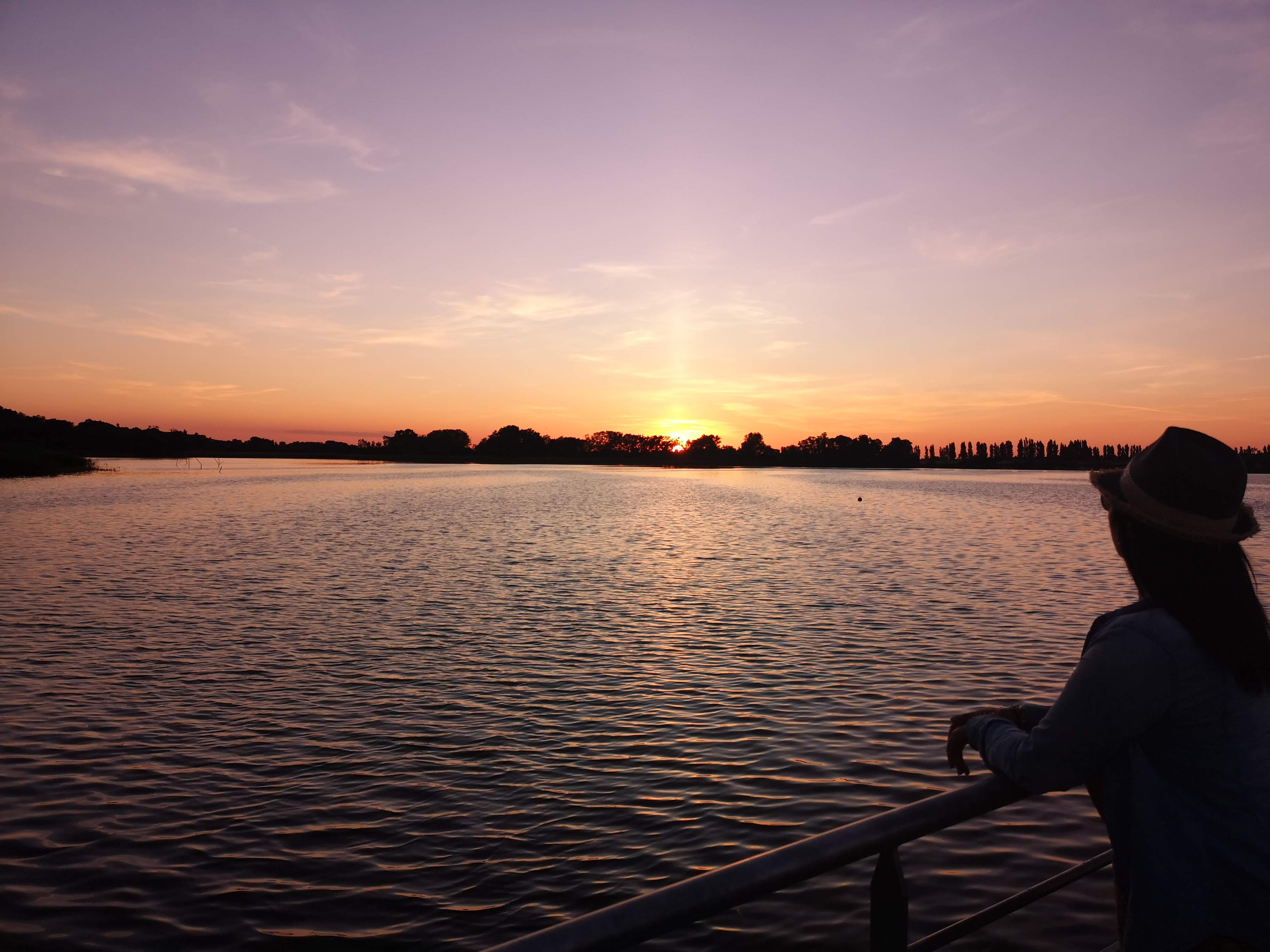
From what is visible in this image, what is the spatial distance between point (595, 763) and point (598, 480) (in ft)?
528

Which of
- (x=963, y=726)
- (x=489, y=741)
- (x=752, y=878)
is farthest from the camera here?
(x=489, y=741)

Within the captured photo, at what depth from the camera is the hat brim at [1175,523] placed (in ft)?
9.85

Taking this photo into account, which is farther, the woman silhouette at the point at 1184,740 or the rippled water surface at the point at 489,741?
the rippled water surface at the point at 489,741

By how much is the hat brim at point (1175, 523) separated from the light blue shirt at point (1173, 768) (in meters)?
0.31

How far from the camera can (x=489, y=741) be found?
45.4ft

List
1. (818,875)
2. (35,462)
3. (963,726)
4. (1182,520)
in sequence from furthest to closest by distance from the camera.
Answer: (35,462), (963,726), (1182,520), (818,875)

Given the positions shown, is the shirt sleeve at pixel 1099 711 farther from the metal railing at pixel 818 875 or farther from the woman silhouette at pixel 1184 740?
the metal railing at pixel 818 875

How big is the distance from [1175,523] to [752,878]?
202cm

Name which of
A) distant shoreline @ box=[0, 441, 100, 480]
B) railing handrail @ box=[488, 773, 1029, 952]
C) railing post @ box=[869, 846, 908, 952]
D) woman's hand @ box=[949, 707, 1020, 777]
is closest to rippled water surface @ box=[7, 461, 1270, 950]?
woman's hand @ box=[949, 707, 1020, 777]

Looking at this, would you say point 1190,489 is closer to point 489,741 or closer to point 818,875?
point 818,875

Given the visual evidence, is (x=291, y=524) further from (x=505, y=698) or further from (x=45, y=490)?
(x=45, y=490)

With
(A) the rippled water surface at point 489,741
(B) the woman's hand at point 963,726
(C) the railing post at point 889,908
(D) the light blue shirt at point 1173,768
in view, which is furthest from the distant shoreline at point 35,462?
(D) the light blue shirt at point 1173,768

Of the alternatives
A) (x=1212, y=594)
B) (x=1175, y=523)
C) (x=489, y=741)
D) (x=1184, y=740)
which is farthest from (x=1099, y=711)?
(x=489, y=741)

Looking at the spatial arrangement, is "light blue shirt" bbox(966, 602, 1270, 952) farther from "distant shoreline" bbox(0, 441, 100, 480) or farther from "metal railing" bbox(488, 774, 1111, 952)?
"distant shoreline" bbox(0, 441, 100, 480)
